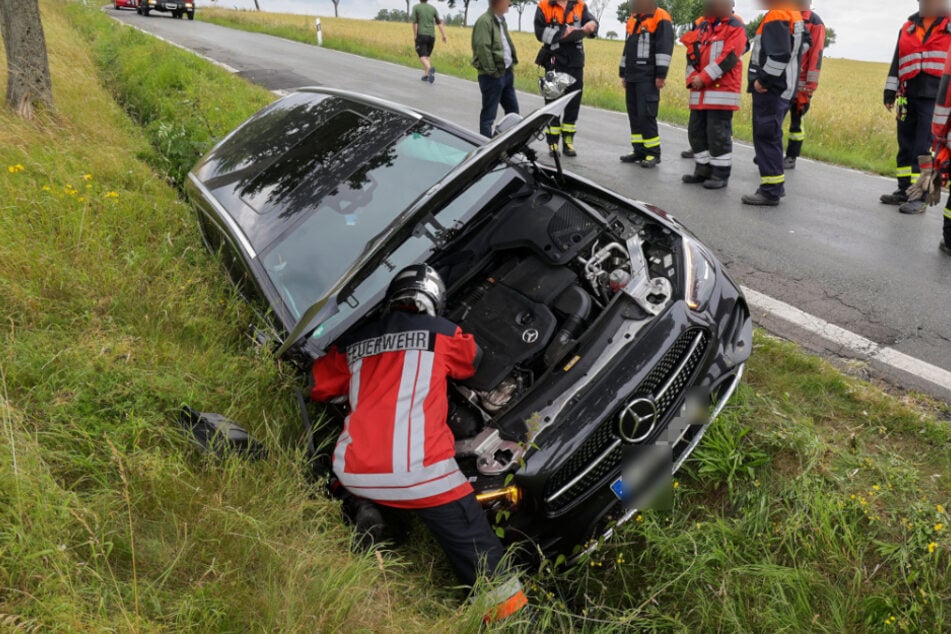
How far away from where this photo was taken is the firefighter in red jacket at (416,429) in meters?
2.16

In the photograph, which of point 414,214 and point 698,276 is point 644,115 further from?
point 414,214

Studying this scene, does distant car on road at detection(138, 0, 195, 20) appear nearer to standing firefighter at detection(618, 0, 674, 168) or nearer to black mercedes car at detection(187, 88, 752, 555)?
standing firefighter at detection(618, 0, 674, 168)

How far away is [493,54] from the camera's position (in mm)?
6953

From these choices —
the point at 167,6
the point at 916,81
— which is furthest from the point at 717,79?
the point at 167,6

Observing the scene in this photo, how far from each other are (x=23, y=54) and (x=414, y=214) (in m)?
5.13

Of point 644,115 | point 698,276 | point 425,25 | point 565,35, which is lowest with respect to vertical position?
point 698,276

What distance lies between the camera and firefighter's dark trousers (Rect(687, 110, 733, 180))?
597cm

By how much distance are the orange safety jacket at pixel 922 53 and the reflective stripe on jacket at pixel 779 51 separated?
0.94 meters

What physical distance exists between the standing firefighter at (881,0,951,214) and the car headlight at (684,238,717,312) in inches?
147

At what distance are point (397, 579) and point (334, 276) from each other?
49.7 inches

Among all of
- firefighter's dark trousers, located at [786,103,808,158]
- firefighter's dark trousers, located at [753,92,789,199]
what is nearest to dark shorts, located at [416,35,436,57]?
firefighter's dark trousers, located at [786,103,808,158]

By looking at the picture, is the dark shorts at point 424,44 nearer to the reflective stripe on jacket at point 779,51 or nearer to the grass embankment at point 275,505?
the reflective stripe on jacket at point 779,51

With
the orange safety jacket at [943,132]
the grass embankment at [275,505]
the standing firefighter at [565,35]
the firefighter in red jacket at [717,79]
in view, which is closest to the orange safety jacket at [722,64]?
the firefighter in red jacket at [717,79]

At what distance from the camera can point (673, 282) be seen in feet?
8.82
